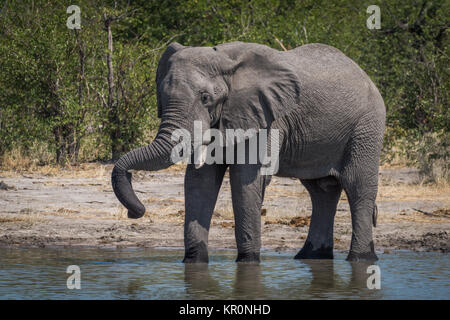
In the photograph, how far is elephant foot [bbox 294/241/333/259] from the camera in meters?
9.83

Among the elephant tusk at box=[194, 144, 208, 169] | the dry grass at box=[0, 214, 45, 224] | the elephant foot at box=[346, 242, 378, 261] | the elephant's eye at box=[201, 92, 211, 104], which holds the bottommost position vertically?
the elephant foot at box=[346, 242, 378, 261]

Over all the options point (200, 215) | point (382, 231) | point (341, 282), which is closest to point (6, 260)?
point (200, 215)

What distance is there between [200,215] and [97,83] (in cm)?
986

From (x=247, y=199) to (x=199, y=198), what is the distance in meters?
0.46

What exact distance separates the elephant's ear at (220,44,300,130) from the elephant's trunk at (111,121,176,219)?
0.66m

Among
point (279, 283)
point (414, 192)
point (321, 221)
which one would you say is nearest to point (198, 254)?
point (279, 283)

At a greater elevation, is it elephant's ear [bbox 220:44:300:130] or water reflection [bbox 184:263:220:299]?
elephant's ear [bbox 220:44:300:130]

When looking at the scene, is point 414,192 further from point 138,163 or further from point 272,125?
point 138,163

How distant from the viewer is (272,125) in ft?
28.7

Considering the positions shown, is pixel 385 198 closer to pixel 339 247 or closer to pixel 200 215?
pixel 339 247

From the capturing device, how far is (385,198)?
13594 mm

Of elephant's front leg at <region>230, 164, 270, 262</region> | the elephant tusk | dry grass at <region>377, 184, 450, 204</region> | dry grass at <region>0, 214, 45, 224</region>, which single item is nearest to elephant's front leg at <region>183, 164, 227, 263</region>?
elephant's front leg at <region>230, 164, 270, 262</region>

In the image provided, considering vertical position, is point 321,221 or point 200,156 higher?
point 200,156

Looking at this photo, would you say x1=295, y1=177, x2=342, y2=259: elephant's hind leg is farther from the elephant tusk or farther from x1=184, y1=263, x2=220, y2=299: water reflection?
the elephant tusk
